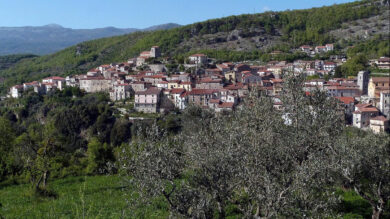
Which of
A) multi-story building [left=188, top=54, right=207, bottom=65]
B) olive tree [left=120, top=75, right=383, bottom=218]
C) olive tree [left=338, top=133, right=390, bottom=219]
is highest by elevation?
multi-story building [left=188, top=54, right=207, bottom=65]

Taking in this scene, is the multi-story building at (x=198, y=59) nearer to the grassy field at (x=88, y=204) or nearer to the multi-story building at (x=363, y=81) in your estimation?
the multi-story building at (x=363, y=81)

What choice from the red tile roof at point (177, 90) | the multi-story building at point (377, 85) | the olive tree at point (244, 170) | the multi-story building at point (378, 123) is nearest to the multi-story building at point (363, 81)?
the multi-story building at point (377, 85)

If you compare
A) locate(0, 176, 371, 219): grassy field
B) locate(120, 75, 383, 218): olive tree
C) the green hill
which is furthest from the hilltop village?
locate(120, 75, 383, 218): olive tree

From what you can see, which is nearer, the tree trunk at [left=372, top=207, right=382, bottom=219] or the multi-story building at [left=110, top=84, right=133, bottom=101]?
the tree trunk at [left=372, top=207, right=382, bottom=219]

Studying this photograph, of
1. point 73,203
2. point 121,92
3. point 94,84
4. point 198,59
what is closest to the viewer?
point 73,203

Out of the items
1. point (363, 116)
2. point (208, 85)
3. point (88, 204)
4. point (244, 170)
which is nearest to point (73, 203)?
point (88, 204)

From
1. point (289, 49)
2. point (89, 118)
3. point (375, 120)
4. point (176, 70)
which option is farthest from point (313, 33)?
point (89, 118)

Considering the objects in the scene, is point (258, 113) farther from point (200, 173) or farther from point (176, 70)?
point (176, 70)

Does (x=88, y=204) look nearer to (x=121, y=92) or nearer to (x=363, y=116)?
(x=363, y=116)

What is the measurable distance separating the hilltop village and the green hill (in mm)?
15256

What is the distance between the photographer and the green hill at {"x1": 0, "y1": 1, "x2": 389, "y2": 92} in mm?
97562

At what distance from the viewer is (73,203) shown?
29.6 feet

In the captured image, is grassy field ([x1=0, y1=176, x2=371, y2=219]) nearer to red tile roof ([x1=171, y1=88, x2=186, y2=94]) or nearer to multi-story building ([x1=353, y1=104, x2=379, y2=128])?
multi-story building ([x1=353, y1=104, x2=379, y2=128])

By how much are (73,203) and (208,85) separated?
5514 cm
